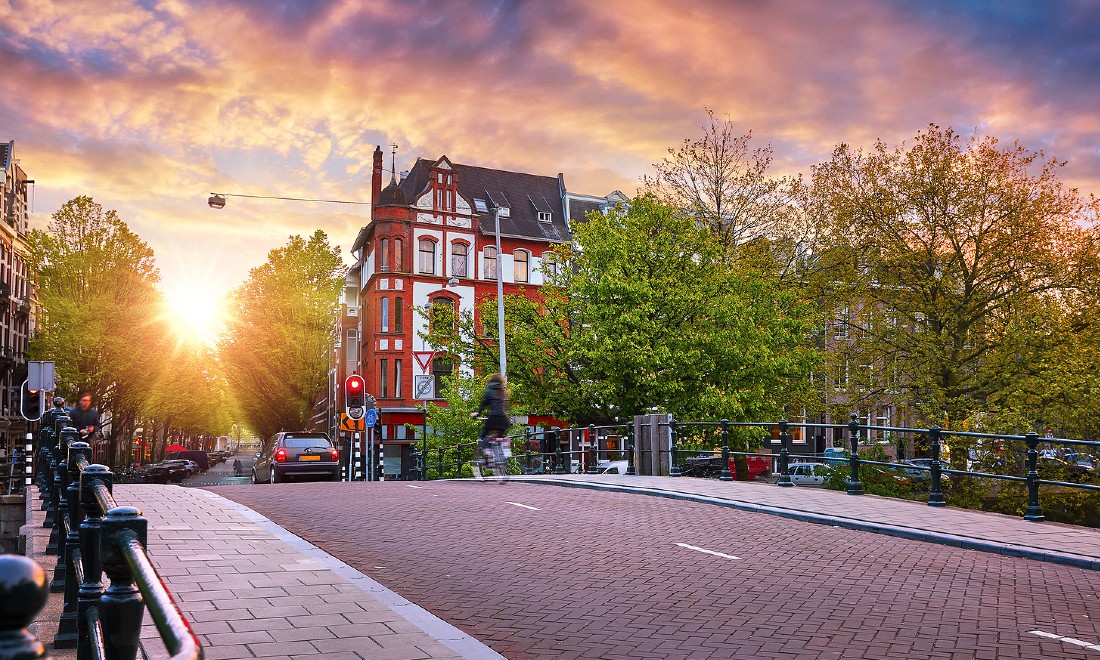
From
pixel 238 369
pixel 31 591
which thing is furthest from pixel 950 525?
pixel 238 369

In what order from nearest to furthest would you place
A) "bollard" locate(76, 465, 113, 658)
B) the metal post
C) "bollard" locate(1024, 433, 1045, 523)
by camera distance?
"bollard" locate(76, 465, 113, 658) < "bollard" locate(1024, 433, 1045, 523) < the metal post

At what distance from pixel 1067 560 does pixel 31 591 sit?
33.9 ft

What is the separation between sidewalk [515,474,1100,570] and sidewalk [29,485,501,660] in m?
6.77

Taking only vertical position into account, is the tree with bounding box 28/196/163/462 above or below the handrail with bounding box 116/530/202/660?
above

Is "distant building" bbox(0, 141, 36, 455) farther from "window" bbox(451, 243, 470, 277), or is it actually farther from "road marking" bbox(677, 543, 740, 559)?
"road marking" bbox(677, 543, 740, 559)

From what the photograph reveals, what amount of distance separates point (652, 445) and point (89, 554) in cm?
1760

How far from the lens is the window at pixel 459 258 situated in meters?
52.3

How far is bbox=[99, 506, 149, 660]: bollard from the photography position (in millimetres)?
2609

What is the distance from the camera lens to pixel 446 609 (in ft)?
22.9

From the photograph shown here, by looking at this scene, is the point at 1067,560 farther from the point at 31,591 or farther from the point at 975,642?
the point at 31,591

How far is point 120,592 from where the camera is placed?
105 inches

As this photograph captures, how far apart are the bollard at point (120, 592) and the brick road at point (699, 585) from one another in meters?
3.37

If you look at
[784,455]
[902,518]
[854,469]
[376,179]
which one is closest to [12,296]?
[376,179]

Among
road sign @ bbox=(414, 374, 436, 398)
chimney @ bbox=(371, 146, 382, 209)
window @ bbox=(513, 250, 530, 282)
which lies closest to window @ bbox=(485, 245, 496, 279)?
window @ bbox=(513, 250, 530, 282)
